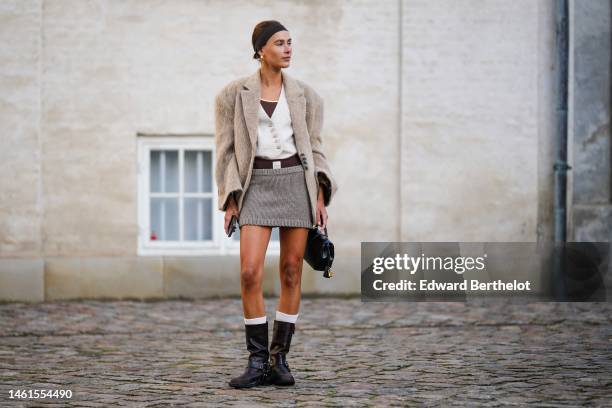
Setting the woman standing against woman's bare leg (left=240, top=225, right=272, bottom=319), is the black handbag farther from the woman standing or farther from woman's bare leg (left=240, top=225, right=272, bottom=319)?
woman's bare leg (left=240, top=225, right=272, bottom=319)

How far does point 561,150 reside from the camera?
35.4 feet

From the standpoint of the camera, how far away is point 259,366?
562 centimetres

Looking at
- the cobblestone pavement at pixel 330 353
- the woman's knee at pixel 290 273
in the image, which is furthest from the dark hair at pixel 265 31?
the cobblestone pavement at pixel 330 353

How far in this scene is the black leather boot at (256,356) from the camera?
18.2 feet

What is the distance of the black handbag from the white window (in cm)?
479

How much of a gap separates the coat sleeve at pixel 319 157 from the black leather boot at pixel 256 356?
2.56 feet

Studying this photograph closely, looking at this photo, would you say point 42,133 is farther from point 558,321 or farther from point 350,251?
point 558,321

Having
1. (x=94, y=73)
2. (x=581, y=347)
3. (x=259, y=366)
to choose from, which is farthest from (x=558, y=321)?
(x=94, y=73)

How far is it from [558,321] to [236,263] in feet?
10.9

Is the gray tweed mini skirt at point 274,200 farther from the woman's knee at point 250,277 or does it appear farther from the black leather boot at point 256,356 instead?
the black leather boot at point 256,356

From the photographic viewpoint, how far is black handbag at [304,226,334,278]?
569cm

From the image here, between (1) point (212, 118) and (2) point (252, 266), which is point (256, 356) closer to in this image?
(2) point (252, 266)

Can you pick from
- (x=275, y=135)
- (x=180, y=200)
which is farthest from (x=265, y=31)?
(x=180, y=200)

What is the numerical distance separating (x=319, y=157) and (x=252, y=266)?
71 cm
